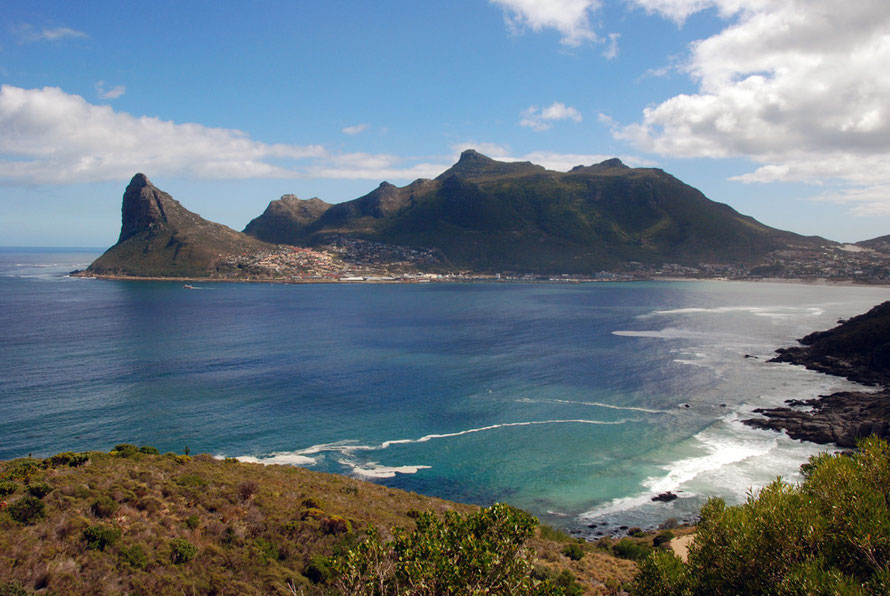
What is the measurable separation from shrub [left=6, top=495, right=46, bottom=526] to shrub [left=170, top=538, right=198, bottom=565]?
208 inches

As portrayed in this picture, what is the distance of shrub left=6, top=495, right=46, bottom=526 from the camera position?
2036 centimetres

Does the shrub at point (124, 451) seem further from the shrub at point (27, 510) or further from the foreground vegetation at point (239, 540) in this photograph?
the shrub at point (27, 510)

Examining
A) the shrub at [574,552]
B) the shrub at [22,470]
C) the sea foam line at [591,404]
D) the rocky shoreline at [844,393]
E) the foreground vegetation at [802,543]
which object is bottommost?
the sea foam line at [591,404]

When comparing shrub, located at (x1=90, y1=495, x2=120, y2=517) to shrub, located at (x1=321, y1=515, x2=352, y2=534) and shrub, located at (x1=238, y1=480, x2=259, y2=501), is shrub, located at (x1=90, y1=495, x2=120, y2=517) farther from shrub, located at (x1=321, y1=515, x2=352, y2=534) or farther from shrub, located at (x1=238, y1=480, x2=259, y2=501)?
shrub, located at (x1=321, y1=515, x2=352, y2=534)

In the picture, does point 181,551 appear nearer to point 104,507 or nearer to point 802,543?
point 104,507

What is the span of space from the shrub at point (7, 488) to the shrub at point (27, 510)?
1.35m

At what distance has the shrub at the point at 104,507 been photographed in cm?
2211

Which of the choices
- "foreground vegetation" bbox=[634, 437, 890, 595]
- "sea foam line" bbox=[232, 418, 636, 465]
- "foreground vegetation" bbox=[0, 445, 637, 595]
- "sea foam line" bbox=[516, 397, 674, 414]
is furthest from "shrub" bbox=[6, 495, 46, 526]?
"sea foam line" bbox=[516, 397, 674, 414]

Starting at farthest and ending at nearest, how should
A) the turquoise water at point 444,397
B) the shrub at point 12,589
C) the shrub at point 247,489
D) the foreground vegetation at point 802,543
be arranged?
the turquoise water at point 444,397, the shrub at point 247,489, the shrub at point 12,589, the foreground vegetation at point 802,543

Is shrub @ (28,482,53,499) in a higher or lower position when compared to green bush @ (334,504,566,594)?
lower

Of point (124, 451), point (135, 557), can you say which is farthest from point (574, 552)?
point (124, 451)

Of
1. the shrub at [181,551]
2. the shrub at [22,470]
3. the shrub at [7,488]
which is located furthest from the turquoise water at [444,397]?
the shrub at [7,488]

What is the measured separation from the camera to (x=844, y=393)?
6234 cm

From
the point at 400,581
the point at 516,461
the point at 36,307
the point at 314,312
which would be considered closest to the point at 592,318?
the point at 314,312
